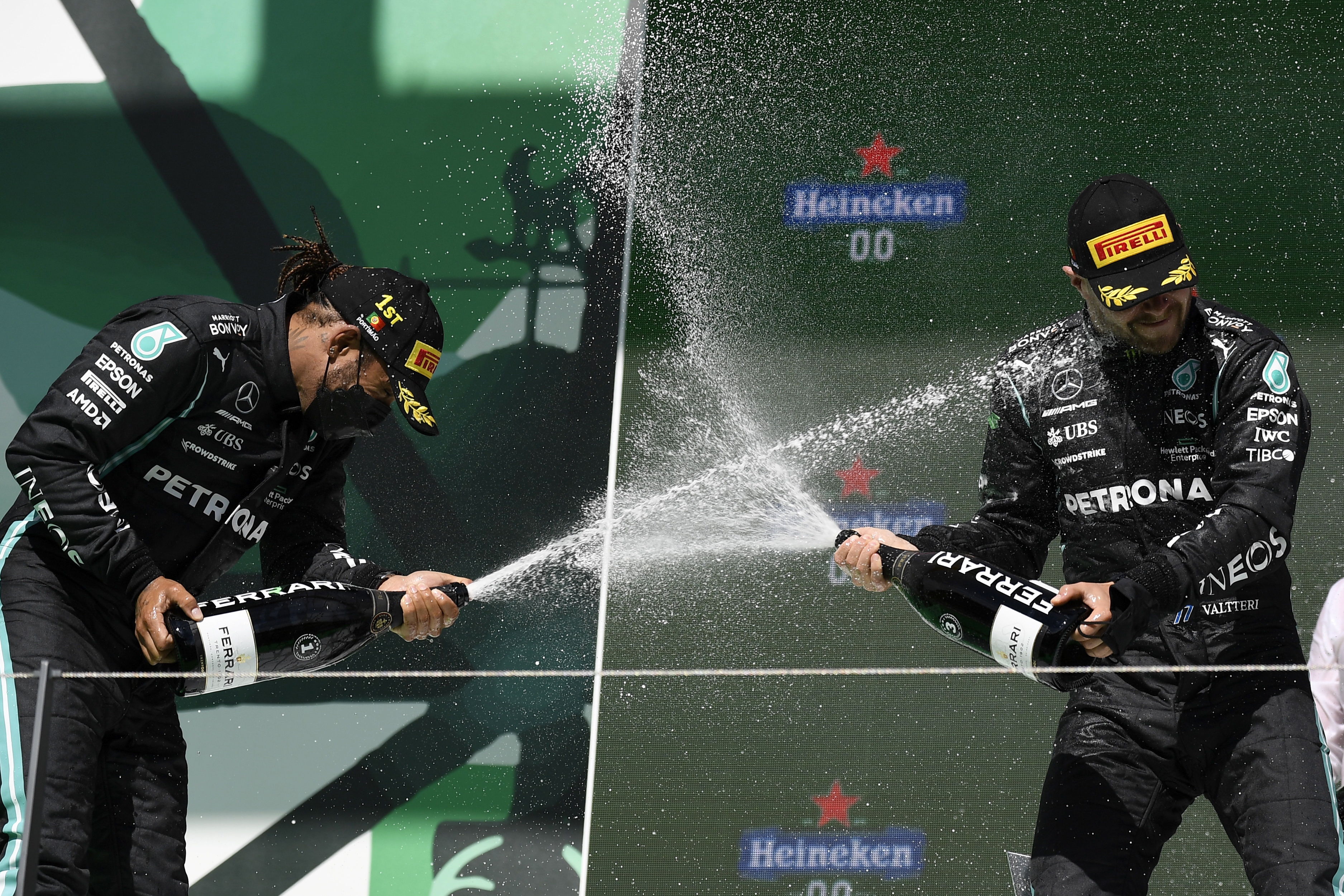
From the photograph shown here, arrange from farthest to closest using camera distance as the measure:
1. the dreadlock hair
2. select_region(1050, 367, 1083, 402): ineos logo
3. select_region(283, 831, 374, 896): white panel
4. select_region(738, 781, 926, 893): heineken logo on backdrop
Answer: select_region(283, 831, 374, 896): white panel < select_region(738, 781, 926, 893): heineken logo on backdrop < the dreadlock hair < select_region(1050, 367, 1083, 402): ineos logo

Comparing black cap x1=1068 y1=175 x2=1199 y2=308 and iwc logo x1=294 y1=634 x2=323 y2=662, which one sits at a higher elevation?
black cap x1=1068 y1=175 x2=1199 y2=308

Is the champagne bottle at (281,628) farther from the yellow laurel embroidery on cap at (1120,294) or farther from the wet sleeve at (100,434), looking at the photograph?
the yellow laurel embroidery on cap at (1120,294)

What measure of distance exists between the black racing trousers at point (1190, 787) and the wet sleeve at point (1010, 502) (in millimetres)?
367

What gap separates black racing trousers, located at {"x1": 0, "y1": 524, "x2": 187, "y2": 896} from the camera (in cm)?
246

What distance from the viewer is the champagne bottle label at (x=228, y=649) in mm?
2562

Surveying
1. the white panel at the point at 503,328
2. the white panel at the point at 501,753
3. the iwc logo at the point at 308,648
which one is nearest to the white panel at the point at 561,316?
the white panel at the point at 503,328

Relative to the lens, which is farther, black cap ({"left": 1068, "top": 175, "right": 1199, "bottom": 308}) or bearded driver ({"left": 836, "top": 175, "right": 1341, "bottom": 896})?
black cap ({"left": 1068, "top": 175, "right": 1199, "bottom": 308})

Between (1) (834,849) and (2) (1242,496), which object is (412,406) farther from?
(1) (834,849)

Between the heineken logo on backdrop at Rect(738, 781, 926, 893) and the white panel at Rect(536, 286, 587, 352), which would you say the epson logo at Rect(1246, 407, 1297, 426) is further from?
the white panel at Rect(536, 286, 587, 352)

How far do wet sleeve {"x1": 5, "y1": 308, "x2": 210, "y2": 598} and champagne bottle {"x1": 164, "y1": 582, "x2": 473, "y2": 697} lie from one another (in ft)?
0.52

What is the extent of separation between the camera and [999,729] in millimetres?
4016

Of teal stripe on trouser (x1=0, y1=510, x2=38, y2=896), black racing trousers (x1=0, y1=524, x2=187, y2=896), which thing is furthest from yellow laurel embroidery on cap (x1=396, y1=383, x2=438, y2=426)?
teal stripe on trouser (x1=0, y1=510, x2=38, y2=896)

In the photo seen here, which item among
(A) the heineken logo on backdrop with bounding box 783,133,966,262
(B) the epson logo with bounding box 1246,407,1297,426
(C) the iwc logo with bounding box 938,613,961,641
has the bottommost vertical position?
(C) the iwc logo with bounding box 938,613,961,641

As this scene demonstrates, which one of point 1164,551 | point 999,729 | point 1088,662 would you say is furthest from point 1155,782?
point 999,729
